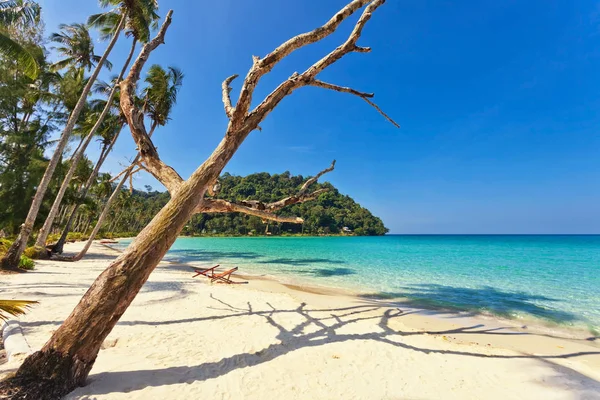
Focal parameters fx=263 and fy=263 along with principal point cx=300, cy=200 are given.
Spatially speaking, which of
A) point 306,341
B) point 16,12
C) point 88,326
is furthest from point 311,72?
point 16,12

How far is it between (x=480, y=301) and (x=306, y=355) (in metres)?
9.48

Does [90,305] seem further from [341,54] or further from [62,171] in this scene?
[62,171]

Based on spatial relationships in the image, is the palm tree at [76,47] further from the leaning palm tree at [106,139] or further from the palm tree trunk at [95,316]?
the palm tree trunk at [95,316]

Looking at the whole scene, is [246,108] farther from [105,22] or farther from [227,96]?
[105,22]

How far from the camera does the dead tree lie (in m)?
2.46

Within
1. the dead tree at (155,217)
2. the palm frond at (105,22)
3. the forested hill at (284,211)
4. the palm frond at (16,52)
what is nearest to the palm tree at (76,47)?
the palm frond at (105,22)

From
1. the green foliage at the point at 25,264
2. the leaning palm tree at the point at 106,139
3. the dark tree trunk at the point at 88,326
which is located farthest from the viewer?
the leaning palm tree at the point at 106,139

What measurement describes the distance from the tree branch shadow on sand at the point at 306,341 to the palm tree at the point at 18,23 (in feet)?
30.4

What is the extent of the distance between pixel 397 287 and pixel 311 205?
89.0 meters

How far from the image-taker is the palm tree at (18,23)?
8023 mm

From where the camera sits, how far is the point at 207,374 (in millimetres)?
3439

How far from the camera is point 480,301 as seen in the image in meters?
10.4

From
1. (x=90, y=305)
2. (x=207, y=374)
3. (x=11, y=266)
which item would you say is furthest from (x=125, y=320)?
(x=11, y=266)

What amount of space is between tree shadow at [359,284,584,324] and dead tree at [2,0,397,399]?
28.0ft
